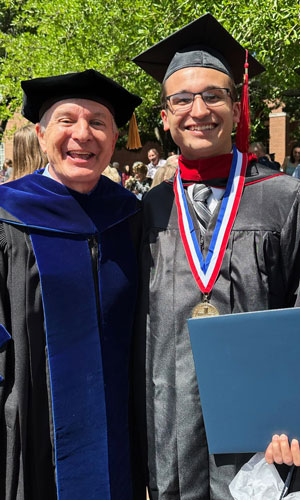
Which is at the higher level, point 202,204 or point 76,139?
point 76,139

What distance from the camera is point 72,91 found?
2.25m

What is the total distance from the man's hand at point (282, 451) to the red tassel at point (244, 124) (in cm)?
127

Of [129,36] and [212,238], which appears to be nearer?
[212,238]

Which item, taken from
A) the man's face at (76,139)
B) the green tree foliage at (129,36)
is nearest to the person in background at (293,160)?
the green tree foliage at (129,36)

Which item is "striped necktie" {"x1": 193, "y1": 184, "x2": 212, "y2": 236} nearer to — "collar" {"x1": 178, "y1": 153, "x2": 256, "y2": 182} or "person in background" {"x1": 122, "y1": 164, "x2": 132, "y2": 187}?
"collar" {"x1": 178, "y1": 153, "x2": 256, "y2": 182}

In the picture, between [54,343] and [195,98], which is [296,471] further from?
[195,98]

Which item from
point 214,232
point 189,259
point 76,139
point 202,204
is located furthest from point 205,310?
point 76,139

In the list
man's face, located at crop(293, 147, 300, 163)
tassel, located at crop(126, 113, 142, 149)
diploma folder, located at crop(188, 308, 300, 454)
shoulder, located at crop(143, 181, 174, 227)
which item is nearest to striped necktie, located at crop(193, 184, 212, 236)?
shoulder, located at crop(143, 181, 174, 227)

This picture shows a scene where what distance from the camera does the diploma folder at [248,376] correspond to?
1.77 meters

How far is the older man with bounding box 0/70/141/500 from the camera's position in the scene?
216cm

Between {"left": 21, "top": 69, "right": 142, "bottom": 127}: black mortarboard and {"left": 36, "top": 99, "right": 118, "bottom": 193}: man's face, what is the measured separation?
1.3 inches

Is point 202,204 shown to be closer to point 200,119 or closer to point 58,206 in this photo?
point 200,119

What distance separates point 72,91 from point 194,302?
1.01 meters

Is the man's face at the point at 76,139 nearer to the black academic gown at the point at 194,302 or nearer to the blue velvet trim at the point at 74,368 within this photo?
the blue velvet trim at the point at 74,368
